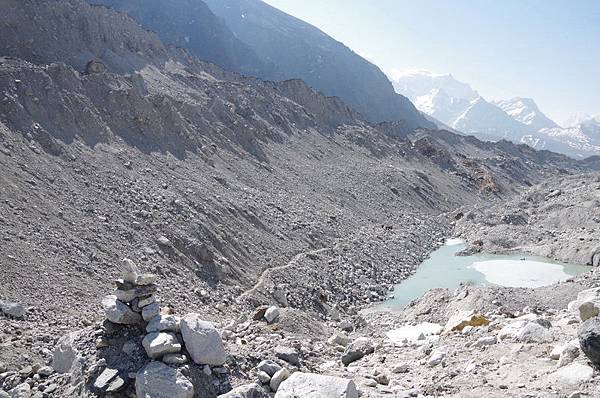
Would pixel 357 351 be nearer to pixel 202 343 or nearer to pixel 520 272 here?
pixel 202 343

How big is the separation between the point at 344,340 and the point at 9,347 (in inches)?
271

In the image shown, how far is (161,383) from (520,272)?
3032 centimetres

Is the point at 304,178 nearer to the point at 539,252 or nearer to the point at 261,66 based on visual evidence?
the point at 539,252

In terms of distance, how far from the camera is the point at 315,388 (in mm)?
6883

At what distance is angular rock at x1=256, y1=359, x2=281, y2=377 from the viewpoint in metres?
7.99

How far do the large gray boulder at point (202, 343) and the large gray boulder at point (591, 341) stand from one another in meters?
5.07

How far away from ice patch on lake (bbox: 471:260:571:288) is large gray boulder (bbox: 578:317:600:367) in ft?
79.5

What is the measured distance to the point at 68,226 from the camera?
18938 millimetres

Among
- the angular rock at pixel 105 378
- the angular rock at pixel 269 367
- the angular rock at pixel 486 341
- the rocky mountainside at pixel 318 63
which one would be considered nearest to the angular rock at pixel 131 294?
the angular rock at pixel 105 378

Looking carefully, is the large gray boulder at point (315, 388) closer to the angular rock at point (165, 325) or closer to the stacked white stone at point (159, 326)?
the stacked white stone at point (159, 326)

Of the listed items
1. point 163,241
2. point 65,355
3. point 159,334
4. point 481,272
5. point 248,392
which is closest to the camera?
point 248,392

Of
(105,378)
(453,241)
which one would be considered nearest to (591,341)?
(105,378)

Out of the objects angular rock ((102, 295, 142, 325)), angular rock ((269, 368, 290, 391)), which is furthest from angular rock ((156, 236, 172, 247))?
angular rock ((269, 368, 290, 391))

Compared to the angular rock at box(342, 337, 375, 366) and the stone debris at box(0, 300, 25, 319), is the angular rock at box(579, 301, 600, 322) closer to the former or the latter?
the angular rock at box(342, 337, 375, 366)
